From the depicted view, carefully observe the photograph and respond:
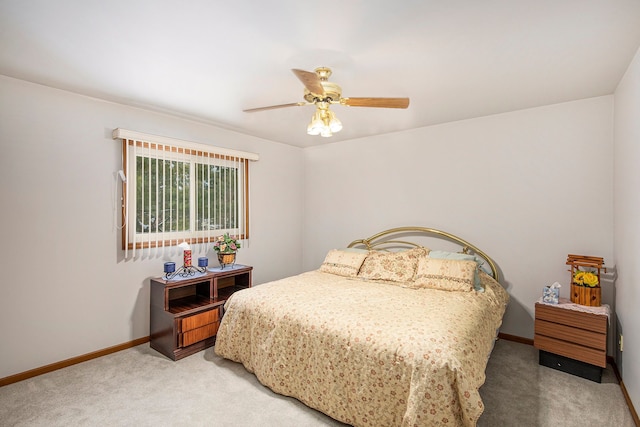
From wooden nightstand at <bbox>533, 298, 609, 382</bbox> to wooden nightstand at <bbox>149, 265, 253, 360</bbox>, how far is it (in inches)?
123

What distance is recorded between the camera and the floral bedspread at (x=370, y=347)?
170 cm

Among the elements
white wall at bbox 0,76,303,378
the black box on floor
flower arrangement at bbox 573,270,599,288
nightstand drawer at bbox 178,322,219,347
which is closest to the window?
white wall at bbox 0,76,303,378

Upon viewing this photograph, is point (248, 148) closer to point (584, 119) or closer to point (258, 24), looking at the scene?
point (258, 24)

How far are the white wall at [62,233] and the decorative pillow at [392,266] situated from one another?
2260 millimetres

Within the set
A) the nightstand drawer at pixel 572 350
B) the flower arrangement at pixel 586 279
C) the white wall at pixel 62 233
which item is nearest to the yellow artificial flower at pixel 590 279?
the flower arrangement at pixel 586 279

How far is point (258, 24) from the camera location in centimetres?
182

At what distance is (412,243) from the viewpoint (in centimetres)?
410

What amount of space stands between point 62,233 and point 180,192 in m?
1.14

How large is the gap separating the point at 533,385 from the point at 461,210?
1873 mm

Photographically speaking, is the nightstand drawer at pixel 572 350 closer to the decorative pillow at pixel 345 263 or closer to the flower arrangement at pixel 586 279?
the flower arrangement at pixel 586 279

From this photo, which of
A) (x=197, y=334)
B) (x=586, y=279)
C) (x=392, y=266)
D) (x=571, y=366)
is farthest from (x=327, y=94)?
(x=571, y=366)

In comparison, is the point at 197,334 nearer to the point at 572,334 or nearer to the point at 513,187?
the point at 572,334

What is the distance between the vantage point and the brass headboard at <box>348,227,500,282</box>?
11.5 feet

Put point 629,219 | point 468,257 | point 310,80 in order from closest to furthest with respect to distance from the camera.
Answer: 1. point 310,80
2. point 629,219
3. point 468,257
